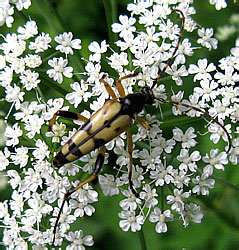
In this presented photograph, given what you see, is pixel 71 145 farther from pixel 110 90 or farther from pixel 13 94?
pixel 13 94

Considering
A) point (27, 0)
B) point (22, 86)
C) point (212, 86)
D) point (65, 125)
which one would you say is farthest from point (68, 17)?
point (212, 86)

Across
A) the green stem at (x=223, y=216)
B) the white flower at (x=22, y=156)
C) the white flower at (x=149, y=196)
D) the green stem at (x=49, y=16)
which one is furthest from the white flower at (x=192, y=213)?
the green stem at (x=49, y=16)

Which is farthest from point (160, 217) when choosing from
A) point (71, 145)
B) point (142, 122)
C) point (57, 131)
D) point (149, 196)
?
point (57, 131)

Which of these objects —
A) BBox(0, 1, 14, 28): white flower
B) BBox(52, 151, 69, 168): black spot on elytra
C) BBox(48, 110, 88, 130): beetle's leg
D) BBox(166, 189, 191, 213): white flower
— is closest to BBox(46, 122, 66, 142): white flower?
BBox(48, 110, 88, 130): beetle's leg

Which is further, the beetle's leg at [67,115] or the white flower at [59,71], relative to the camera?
the white flower at [59,71]

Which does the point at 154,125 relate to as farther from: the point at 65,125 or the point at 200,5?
the point at 200,5

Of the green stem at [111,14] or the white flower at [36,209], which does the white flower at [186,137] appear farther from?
the white flower at [36,209]

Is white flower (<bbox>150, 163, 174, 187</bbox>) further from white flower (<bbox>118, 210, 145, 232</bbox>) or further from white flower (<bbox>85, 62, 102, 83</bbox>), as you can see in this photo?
white flower (<bbox>85, 62, 102, 83</bbox>)
